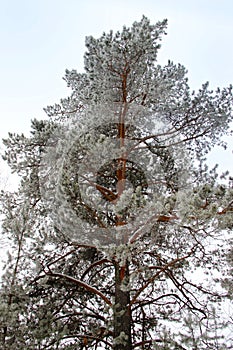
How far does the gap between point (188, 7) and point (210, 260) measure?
8186 millimetres

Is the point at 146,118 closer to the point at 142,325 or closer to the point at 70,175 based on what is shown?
the point at 70,175

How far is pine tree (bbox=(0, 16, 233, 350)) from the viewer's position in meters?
4.93

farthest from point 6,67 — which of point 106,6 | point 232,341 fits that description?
point 232,341

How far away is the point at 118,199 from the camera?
4.90 meters

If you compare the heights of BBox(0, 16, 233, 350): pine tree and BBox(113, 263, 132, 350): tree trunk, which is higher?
BBox(0, 16, 233, 350): pine tree

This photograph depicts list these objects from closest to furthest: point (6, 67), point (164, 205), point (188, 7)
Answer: point (164, 205)
point (188, 7)
point (6, 67)

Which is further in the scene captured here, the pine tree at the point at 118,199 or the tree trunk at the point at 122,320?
the pine tree at the point at 118,199

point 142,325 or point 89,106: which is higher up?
point 89,106

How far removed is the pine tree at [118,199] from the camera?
4.93m

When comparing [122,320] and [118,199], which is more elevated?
[118,199]

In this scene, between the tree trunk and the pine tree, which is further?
the pine tree

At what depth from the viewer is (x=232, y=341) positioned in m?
5.37

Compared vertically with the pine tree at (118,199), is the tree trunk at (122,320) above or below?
below

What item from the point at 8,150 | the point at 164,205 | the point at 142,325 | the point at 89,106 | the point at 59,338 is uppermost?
the point at 89,106
